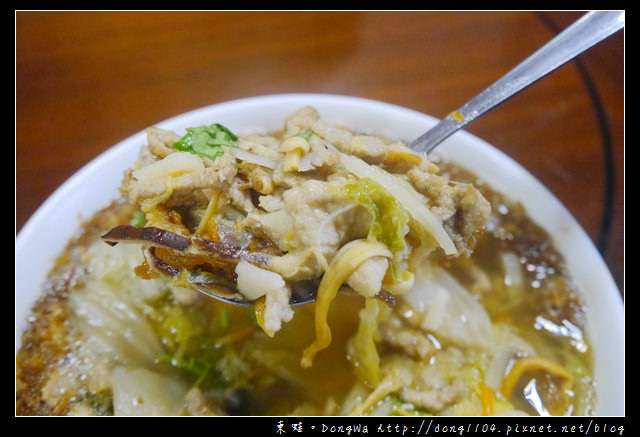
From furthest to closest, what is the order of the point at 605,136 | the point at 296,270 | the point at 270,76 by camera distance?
the point at 270,76, the point at 605,136, the point at 296,270

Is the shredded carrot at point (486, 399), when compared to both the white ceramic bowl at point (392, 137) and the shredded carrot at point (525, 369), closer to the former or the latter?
the shredded carrot at point (525, 369)

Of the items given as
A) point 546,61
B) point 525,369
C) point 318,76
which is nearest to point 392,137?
point 546,61

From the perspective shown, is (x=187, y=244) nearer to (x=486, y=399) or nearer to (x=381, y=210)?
(x=381, y=210)

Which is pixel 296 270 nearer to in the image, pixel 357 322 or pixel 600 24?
pixel 357 322

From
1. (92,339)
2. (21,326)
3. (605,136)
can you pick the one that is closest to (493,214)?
(605,136)

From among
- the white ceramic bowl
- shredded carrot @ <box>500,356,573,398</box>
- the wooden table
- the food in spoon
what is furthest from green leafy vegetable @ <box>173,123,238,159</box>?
shredded carrot @ <box>500,356,573,398</box>

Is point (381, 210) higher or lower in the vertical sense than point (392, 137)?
lower

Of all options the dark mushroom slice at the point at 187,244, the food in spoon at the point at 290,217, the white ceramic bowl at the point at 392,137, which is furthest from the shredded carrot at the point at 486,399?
the dark mushroom slice at the point at 187,244
